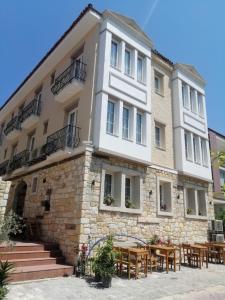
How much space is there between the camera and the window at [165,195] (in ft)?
42.1

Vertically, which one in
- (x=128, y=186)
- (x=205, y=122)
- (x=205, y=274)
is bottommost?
(x=205, y=274)

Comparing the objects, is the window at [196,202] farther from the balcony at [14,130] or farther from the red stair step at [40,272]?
the balcony at [14,130]

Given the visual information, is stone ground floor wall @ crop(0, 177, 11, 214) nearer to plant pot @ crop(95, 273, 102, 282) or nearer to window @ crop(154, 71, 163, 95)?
plant pot @ crop(95, 273, 102, 282)

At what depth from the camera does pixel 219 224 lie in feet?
49.2

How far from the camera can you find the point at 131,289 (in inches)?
286

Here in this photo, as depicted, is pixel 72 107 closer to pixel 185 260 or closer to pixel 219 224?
pixel 185 260

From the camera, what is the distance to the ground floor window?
10484 millimetres

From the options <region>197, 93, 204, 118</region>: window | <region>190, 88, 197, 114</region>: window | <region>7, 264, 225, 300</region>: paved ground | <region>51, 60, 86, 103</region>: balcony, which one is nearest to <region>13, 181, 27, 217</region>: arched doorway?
<region>51, 60, 86, 103</region>: balcony

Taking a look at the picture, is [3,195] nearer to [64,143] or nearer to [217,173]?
[64,143]

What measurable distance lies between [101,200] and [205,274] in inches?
193

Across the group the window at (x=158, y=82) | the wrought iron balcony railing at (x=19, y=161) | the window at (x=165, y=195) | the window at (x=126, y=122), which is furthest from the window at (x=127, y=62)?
the wrought iron balcony railing at (x=19, y=161)

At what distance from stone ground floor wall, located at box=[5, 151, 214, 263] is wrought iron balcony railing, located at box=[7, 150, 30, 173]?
180 centimetres

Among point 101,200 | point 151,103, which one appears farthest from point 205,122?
point 101,200

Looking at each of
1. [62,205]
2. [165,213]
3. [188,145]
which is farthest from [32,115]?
[165,213]
